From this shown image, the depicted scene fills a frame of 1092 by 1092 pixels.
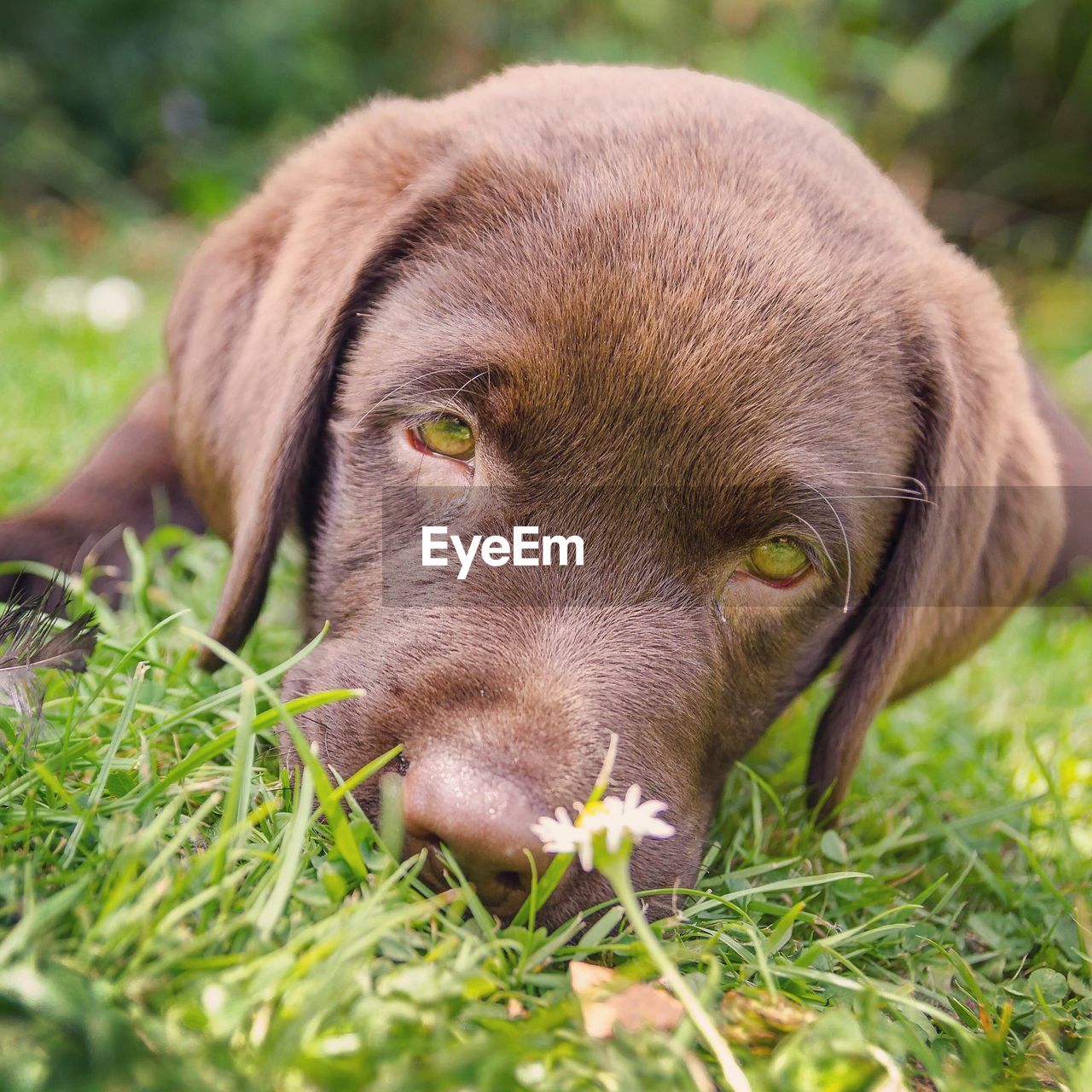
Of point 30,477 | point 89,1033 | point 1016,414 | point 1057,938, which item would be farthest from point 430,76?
point 89,1033

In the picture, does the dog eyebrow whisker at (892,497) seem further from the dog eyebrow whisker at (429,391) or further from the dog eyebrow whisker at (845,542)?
the dog eyebrow whisker at (429,391)

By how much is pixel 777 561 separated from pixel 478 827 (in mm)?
902

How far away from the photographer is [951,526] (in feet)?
8.08

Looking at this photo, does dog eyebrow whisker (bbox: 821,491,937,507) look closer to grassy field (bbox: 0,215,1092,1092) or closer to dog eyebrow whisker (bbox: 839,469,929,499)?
dog eyebrow whisker (bbox: 839,469,929,499)

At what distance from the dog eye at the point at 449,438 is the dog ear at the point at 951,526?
3.16 ft

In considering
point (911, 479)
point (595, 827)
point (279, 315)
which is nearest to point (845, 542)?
point (911, 479)

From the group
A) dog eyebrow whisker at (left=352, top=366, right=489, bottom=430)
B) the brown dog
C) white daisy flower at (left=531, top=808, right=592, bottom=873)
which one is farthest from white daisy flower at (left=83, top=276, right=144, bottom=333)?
white daisy flower at (left=531, top=808, right=592, bottom=873)

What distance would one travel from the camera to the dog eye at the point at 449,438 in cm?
221

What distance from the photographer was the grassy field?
1.24m

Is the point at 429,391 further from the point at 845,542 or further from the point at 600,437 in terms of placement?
the point at 845,542

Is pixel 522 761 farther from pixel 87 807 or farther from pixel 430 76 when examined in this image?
pixel 430 76

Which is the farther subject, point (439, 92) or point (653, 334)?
point (439, 92)

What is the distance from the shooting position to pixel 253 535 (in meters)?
2.28

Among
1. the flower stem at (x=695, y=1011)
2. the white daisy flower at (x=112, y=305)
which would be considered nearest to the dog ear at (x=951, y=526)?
the flower stem at (x=695, y=1011)
